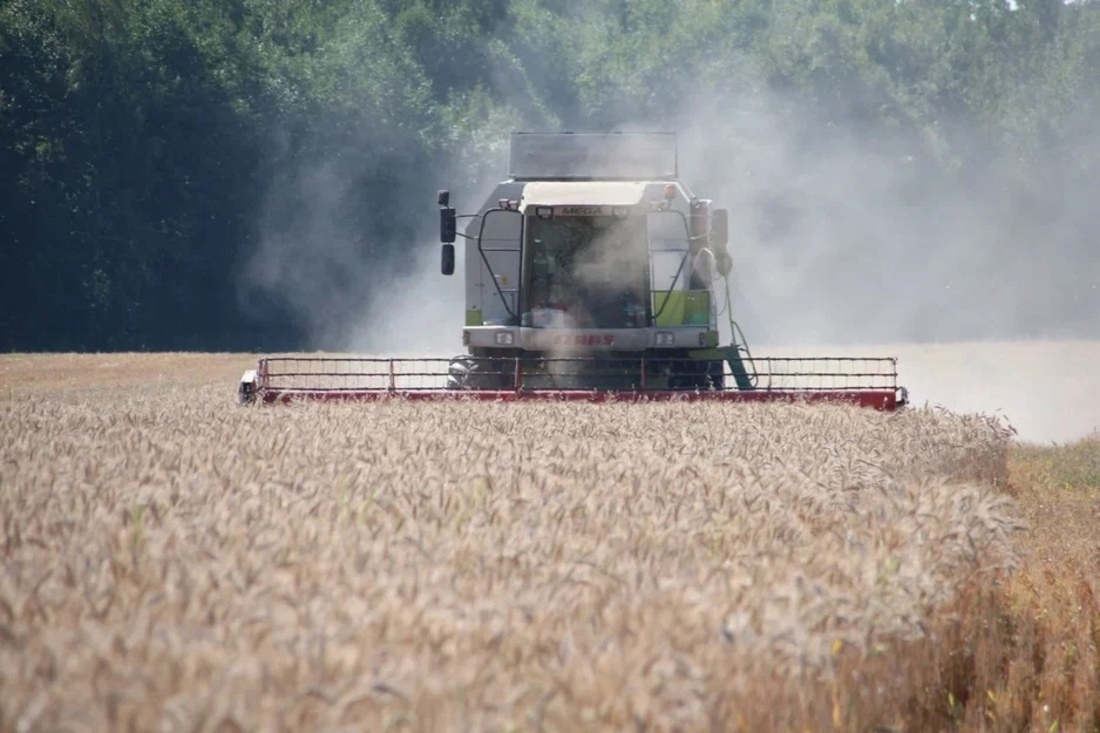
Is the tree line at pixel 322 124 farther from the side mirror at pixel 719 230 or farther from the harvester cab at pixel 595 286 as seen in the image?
the side mirror at pixel 719 230

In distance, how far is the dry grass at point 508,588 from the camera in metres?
3.33

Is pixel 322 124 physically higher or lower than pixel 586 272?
higher

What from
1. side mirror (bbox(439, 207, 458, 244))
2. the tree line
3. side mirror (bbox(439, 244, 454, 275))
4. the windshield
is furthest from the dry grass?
the tree line

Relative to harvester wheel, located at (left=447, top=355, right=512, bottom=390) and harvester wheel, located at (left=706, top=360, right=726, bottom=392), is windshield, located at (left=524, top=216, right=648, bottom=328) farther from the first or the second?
harvester wheel, located at (left=706, top=360, right=726, bottom=392)

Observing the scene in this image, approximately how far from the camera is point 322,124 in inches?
1848

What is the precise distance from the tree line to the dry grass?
34.9 m

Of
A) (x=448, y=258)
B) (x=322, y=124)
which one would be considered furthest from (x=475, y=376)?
(x=322, y=124)

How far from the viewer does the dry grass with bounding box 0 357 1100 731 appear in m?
3.33

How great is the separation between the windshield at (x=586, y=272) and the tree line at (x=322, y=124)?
29046 millimetres

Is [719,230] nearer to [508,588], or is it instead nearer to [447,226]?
[447,226]

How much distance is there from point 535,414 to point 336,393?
2.60 meters

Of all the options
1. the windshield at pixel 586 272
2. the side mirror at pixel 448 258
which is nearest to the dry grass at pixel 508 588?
the side mirror at pixel 448 258

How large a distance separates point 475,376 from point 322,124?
109 ft

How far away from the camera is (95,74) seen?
4272 cm
